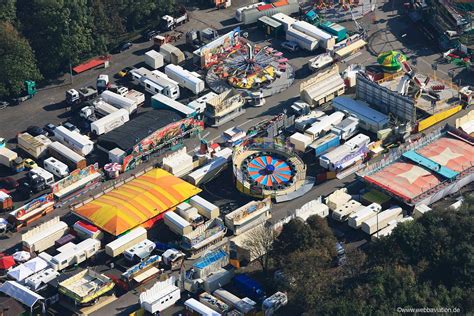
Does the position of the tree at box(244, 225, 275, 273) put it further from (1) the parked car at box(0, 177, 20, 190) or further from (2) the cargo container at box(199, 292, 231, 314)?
(1) the parked car at box(0, 177, 20, 190)

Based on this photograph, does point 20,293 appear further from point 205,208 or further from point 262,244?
point 262,244

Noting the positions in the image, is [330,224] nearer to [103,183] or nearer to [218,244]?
[218,244]

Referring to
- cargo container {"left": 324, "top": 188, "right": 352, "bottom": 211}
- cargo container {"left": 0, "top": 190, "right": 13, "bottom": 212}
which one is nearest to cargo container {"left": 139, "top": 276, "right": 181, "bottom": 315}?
cargo container {"left": 324, "top": 188, "right": 352, "bottom": 211}

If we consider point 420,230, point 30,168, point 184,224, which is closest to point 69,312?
point 184,224

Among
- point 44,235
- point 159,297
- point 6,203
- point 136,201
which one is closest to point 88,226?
point 44,235

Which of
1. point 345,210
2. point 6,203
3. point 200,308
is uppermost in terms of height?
point 6,203

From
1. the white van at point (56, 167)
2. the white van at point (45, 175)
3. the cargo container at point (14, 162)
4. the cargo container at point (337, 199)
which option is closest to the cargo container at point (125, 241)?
the white van at point (45, 175)
